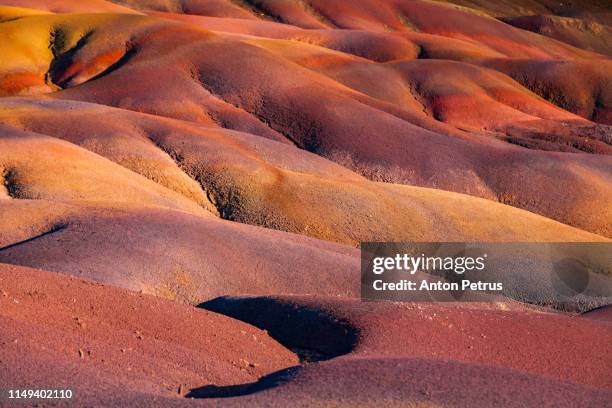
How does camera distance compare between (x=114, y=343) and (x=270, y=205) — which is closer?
(x=114, y=343)

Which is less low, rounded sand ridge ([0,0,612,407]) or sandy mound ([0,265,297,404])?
sandy mound ([0,265,297,404])

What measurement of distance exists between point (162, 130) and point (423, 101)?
85.4 ft

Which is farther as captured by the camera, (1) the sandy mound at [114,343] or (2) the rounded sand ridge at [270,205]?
(2) the rounded sand ridge at [270,205]

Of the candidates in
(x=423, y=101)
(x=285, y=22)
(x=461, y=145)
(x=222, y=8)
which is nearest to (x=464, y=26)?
(x=285, y=22)

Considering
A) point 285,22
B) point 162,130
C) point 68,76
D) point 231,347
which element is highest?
point 231,347

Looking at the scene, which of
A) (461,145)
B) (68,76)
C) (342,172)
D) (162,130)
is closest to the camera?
(162,130)

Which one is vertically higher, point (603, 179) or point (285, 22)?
point (603, 179)

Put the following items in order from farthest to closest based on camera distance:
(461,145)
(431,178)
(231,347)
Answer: (461,145)
(431,178)
(231,347)

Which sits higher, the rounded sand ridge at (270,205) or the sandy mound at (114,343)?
the sandy mound at (114,343)

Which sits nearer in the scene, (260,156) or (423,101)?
(260,156)

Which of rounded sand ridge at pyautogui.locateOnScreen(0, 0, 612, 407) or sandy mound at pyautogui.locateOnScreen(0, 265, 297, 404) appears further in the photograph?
rounded sand ridge at pyautogui.locateOnScreen(0, 0, 612, 407)

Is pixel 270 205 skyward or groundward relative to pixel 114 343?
groundward

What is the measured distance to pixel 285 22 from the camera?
281ft

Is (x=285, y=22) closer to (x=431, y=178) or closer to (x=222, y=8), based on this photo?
(x=222, y=8)
